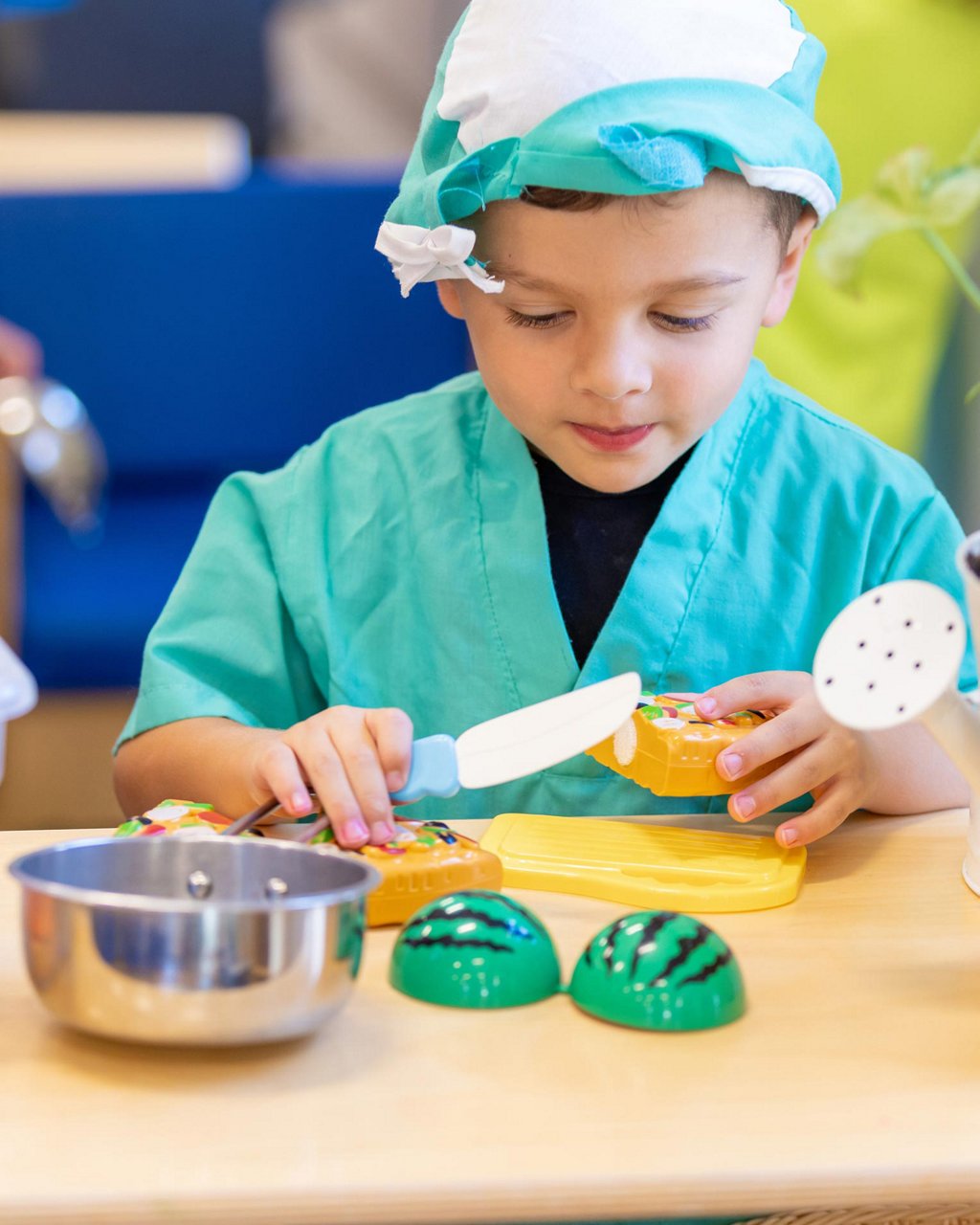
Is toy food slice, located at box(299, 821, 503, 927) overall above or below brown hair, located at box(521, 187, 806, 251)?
below

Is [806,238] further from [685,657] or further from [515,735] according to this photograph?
[515,735]

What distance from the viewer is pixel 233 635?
101 centimetres

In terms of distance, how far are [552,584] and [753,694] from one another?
0.23 meters

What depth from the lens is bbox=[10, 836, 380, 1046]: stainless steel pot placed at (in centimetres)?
52

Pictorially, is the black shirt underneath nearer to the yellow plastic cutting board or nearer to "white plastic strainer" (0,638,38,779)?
the yellow plastic cutting board

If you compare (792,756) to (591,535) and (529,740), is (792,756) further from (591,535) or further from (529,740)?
(591,535)

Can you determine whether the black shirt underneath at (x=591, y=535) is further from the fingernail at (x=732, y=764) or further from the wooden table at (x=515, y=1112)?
the wooden table at (x=515, y=1112)

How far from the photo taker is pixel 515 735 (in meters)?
0.73

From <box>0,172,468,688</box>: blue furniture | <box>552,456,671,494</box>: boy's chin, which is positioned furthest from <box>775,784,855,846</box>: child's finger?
<box>0,172,468,688</box>: blue furniture

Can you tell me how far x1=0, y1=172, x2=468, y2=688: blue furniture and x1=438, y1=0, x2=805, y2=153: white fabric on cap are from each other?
1.76 m

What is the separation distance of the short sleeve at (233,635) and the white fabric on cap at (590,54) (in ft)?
1.03

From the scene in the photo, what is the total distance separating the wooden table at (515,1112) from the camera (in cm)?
47

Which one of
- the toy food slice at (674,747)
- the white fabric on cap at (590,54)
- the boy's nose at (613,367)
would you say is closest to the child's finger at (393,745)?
the toy food slice at (674,747)

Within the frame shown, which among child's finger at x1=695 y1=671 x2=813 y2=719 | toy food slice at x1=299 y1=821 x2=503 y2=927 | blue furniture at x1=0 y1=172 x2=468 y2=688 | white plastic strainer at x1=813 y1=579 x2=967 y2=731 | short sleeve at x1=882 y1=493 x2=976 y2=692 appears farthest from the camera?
blue furniture at x1=0 y1=172 x2=468 y2=688
